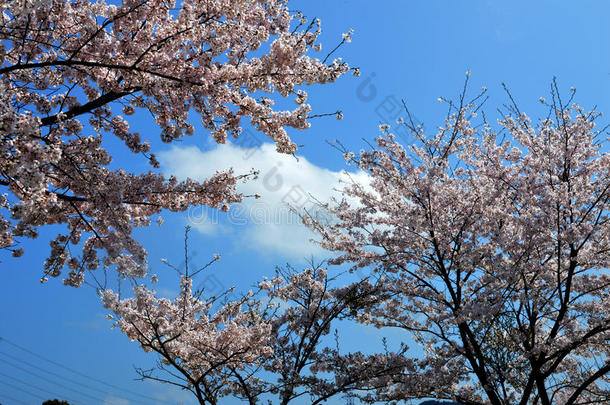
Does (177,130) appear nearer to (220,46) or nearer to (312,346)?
(220,46)

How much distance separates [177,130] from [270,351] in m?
5.39

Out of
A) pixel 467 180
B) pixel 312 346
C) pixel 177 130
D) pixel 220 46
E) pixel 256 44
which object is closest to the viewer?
pixel 220 46

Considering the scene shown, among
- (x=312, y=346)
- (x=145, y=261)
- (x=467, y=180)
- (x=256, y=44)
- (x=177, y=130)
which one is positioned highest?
(x=467, y=180)

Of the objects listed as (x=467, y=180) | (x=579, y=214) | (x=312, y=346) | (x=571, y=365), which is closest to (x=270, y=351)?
(x=312, y=346)

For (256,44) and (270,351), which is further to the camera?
(270,351)

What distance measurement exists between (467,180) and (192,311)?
729cm

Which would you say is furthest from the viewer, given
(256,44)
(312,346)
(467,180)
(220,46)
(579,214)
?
(312,346)

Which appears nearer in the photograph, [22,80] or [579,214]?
[22,80]

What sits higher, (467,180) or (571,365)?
(467,180)

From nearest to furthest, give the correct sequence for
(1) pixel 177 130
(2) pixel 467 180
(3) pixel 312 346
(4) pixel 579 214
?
(1) pixel 177 130
(4) pixel 579 214
(2) pixel 467 180
(3) pixel 312 346

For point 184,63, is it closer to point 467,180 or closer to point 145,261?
point 145,261

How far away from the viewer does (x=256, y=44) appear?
19.8 ft

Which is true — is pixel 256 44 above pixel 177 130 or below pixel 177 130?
above

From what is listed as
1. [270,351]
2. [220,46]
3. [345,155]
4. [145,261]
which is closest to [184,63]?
[220,46]
